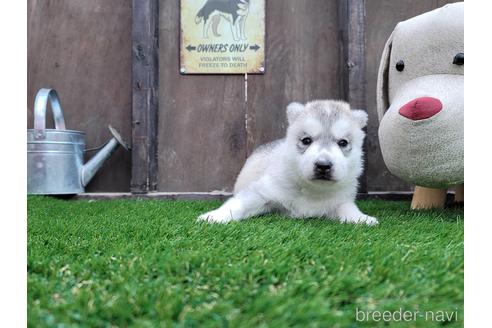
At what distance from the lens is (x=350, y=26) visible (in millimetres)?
2977

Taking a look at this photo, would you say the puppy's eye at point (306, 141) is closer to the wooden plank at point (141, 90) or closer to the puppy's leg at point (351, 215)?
the puppy's leg at point (351, 215)

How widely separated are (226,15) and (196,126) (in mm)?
898

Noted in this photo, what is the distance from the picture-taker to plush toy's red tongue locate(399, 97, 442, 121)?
183cm

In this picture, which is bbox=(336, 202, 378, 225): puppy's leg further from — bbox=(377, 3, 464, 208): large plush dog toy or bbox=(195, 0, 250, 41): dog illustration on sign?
bbox=(195, 0, 250, 41): dog illustration on sign

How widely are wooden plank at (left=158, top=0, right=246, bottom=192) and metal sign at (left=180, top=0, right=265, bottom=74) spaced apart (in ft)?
0.40

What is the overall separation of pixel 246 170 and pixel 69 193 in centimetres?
132

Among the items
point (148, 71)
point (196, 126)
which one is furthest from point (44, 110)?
point (196, 126)

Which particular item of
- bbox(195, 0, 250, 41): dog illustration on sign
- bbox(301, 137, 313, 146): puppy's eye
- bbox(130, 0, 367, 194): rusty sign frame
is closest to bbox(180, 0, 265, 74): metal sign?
bbox(195, 0, 250, 41): dog illustration on sign

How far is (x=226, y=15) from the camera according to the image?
321 cm

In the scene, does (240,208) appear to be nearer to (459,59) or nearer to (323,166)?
(323,166)

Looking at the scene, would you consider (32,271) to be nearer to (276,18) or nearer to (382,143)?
(382,143)

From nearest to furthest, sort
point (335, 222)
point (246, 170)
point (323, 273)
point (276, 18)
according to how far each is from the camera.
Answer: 1. point (323, 273)
2. point (335, 222)
3. point (246, 170)
4. point (276, 18)

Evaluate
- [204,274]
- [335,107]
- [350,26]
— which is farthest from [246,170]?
[204,274]

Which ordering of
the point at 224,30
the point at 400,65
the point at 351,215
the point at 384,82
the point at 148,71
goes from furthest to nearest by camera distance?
the point at 224,30 < the point at 148,71 < the point at 384,82 < the point at 400,65 < the point at 351,215
